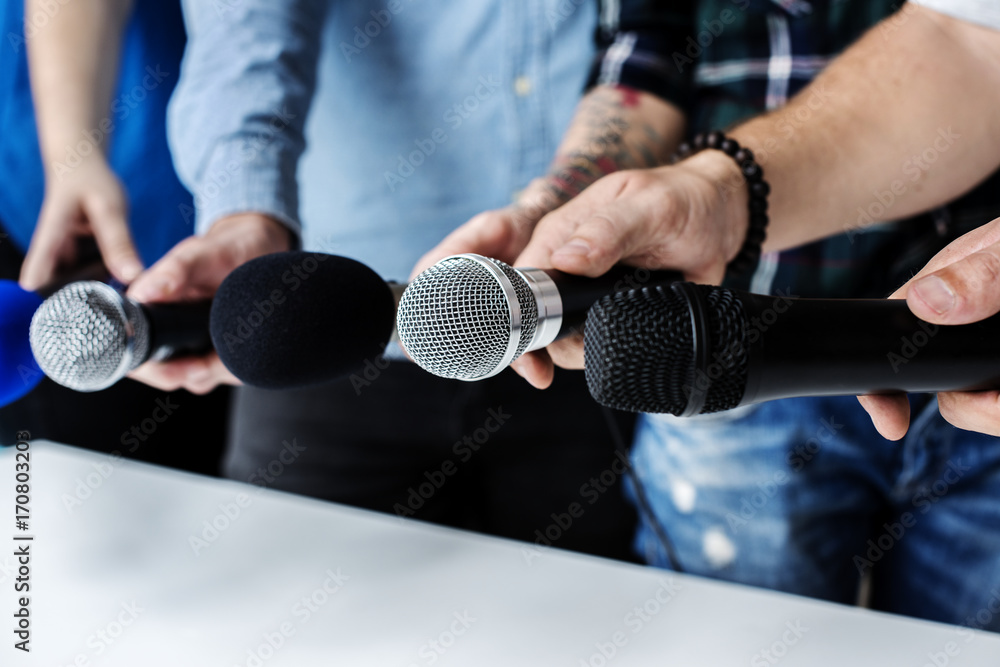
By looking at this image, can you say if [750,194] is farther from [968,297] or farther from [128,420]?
[128,420]

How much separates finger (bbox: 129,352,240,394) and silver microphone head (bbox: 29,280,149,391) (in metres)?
0.10

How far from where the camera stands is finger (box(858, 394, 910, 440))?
474 mm

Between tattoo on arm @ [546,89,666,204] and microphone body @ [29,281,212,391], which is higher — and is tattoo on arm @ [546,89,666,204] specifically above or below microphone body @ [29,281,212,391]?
above

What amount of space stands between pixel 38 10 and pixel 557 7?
81 cm

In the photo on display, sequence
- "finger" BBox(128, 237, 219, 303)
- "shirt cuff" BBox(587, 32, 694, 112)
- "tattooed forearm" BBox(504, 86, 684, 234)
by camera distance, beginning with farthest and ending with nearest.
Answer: "shirt cuff" BBox(587, 32, 694, 112), "tattooed forearm" BBox(504, 86, 684, 234), "finger" BBox(128, 237, 219, 303)

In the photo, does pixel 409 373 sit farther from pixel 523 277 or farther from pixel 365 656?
pixel 523 277

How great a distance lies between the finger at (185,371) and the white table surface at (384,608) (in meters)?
0.23

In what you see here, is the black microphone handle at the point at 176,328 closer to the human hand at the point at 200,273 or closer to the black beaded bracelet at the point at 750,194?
the human hand at the point at 200,273

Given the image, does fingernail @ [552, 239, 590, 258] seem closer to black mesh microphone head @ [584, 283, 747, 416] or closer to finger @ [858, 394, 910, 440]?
black mesh microphone head @ [584, 283, 747, 416]

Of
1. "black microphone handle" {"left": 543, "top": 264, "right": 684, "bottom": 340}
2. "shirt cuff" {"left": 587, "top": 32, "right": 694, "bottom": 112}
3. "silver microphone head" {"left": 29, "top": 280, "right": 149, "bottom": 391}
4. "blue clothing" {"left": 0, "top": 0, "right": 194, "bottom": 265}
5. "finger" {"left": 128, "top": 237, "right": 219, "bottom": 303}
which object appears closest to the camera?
"black microphone handle" {"left": 543, "top": 264, "right": 684, "bottom": 340}

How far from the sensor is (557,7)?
0.98 metres

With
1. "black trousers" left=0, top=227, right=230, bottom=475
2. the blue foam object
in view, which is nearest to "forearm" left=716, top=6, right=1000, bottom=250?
the blue foam object

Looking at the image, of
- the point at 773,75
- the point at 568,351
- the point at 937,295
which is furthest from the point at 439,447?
the point at 937,295

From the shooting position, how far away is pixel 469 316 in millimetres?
416
